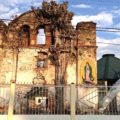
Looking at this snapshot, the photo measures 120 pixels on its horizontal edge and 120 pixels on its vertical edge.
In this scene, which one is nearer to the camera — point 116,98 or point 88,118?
point 88,118

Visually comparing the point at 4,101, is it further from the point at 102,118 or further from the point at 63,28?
the point at 63,28

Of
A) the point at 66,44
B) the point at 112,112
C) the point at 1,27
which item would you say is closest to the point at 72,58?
the point at 66,44

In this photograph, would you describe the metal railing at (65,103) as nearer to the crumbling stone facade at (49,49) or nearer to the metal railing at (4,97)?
the metal railing at (4,97)

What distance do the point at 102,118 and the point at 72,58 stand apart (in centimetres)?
1201

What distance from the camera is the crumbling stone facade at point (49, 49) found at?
2286 centimetres

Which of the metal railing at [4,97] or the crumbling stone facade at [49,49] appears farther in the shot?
the crumbling stone facade at [49,49]

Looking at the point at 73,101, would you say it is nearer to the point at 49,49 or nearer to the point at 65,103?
the point at 65,103

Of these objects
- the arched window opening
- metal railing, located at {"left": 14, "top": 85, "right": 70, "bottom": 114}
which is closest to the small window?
the arched window opening

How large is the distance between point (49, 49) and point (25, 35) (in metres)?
2.14

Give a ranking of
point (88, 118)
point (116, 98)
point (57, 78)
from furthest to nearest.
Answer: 1. point (57, 78)
2. point (116, 98)
3. point (88, 118)

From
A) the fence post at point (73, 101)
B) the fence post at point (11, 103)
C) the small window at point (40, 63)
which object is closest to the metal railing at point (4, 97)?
the fence post at point (11, 103)

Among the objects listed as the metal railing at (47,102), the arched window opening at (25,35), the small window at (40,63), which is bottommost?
the metal railing at (47,102)

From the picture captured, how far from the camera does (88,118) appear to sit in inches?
453

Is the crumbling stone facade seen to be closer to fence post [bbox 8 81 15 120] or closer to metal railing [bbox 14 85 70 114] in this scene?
metal railing [bbox 14 85 70 114]
